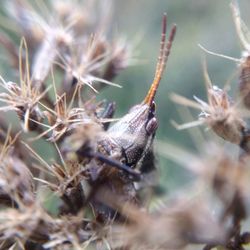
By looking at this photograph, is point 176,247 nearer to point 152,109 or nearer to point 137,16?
point 152,109

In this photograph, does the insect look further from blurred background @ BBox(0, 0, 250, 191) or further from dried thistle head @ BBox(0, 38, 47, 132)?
blurred background @ BBox(0, 0, 250, 191)

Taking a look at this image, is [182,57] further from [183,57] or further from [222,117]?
[222,117]

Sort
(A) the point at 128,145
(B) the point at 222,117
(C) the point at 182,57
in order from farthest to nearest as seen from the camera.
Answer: (C) the point at 182,57
(A) the point at 128,145
(B) the point at 222,117

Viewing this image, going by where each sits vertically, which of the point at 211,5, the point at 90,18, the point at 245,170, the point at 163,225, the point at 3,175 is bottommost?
the point at 3,175

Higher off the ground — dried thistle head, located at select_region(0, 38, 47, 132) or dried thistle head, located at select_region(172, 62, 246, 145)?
dried thistle head, located at select_region(172, 62, 246, 145)

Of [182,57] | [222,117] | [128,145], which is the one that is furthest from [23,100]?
[182,57]

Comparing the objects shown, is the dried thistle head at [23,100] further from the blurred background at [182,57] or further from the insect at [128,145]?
the blurred background at [182,57]

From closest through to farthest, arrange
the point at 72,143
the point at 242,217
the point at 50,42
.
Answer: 1. the point at 242,217
2. the point at 72,143
3. the point at 50,42

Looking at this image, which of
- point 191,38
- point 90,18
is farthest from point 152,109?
point 191,38

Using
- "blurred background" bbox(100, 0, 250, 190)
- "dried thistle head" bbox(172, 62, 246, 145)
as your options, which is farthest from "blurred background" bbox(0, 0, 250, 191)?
"dried thistle head" bbox(172, 62, 246, 145)
